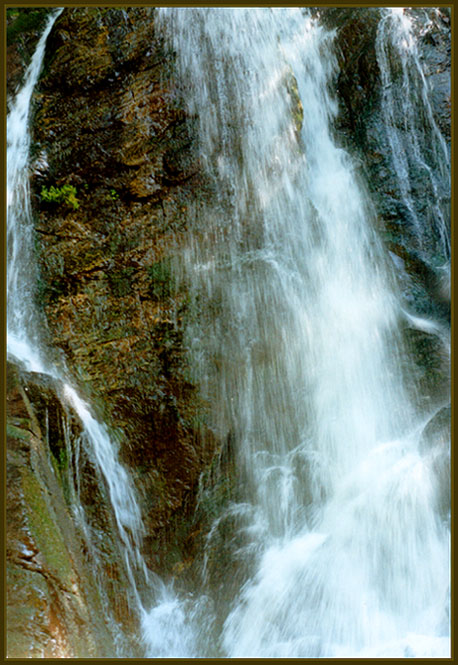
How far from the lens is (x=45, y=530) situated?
3.76 meters

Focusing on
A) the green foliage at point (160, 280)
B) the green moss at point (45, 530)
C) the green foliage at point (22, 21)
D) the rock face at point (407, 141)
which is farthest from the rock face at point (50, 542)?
the green foliage at point (22, 21)

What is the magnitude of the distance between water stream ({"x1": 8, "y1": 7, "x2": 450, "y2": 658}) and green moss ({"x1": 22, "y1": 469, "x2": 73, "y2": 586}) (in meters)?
1.01

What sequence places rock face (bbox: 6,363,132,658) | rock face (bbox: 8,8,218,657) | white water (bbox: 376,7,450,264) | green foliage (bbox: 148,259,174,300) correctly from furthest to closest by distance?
white water (bbox: 376,7,450,264) → green foliage (bbox: 148,259,174,300) → rock face (bbox: 8,8,218,657) → rock face (bbox: 6,363,132,658)

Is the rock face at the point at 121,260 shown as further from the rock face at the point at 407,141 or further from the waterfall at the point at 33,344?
the rock face at the point at 407,141

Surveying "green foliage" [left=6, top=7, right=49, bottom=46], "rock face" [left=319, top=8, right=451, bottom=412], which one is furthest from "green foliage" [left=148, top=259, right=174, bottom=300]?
"green foliage" [left=6, top=7, right=49, bottom=46]

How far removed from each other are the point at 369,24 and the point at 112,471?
7475 millimetres

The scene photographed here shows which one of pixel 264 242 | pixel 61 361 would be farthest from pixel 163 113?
pixel 61 361

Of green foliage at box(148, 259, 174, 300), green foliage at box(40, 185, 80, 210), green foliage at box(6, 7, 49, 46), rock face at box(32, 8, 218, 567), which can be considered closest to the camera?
rock face at box(32, 8, 218, 567)

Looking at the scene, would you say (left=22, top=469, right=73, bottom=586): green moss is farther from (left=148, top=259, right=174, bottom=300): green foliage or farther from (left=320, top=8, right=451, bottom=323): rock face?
(left=320, top=8, right=451, bottom=323): rock face

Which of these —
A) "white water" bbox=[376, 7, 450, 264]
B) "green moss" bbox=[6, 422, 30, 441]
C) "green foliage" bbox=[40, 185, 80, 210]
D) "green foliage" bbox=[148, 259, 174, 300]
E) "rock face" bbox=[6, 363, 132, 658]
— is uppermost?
"white water" bbox=[376, 7, 450, 264]

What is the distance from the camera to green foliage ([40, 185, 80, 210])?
5.69 metres

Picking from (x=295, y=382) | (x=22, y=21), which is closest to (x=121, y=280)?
(x=295, y=382)

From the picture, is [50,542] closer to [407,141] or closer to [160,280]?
[160,280]

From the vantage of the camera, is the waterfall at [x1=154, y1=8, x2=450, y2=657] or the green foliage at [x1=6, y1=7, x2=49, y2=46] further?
the green foliage at [x1=6, y1=7, x2=49, y2=46]
